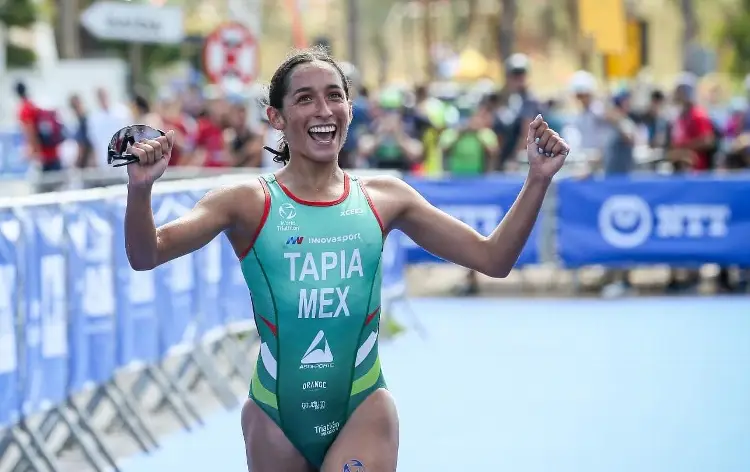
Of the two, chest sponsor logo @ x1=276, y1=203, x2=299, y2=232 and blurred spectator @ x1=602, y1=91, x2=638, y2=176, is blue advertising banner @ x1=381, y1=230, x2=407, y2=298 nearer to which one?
blurred spectator @ x1=602, y1=91, x2=638, y2=176

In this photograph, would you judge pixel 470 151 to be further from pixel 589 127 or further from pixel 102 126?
pixel 102 126

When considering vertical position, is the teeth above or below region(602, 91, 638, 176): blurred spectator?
above

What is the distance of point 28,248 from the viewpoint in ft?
26.3

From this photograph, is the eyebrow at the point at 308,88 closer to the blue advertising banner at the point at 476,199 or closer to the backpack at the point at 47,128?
the blue advertising banner at the point at 476,199

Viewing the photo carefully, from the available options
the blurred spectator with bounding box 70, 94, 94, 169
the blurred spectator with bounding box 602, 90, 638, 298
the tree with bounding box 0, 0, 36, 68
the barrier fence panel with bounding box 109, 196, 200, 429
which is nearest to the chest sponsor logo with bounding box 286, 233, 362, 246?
the barrier fence panel with bounding box 109, 196, 200, 429

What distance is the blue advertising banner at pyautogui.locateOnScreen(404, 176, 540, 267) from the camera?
55.8 feet

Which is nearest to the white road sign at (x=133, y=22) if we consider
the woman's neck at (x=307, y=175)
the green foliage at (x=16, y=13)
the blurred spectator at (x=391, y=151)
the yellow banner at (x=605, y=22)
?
the blurred spectator at (x=391, y=151)

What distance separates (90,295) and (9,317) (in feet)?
3.59

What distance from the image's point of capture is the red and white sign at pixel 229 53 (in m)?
18.0

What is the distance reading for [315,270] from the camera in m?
4.97

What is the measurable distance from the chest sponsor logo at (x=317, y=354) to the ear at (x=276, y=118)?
69 centimetres

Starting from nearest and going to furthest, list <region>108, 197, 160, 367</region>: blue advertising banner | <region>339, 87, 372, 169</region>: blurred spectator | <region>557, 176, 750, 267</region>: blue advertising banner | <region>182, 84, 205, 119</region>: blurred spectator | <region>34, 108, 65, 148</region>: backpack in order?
<region>108, 197, 160, 367</region>: blue advertising banner < <region>557, 176, 750, 267</region>: blue advertising banner < <region>339, 87, 372, 169</region>: blurred spectator < <region>34, 108, 65, 148</region>: backpack < <region>182, 84, 205, 119</region>: blurred spectator

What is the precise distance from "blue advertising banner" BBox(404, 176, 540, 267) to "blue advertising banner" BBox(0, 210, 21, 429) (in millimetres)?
9382

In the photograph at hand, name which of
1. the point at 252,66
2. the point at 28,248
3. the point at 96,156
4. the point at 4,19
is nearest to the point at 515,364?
the point at 28,248
